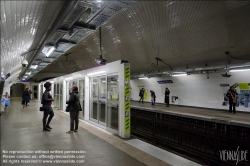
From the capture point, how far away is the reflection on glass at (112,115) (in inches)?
238

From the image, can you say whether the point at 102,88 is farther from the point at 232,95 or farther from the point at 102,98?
the point at 232,95

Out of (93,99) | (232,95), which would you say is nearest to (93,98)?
(93,99)

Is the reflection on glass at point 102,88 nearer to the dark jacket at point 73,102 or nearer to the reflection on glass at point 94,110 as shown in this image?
the reflection on glass at point 94,110

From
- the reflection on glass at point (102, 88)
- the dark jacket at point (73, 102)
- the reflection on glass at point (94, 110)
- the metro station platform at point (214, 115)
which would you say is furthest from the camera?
the reflection on glass at point (94, 110)

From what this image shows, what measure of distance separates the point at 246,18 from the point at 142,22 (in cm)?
312

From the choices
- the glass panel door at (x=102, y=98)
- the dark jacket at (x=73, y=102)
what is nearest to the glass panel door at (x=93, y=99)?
the glass panel door at (x=102, y=98)

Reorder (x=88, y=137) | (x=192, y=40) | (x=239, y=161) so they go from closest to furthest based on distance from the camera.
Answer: (x=239, y=161)
(x=88, y=137)
(x=192, y=40)

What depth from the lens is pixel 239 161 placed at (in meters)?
4.38

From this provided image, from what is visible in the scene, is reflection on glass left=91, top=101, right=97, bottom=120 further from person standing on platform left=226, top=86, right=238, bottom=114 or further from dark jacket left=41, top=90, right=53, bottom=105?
person standing on platform left=226, top=86, right=238, bottom=114

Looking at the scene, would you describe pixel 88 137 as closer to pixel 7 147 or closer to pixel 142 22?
pixel 7 147

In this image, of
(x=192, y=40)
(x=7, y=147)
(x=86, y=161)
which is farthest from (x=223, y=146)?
(x=7, y=147)

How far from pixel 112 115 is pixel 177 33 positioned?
3.97m

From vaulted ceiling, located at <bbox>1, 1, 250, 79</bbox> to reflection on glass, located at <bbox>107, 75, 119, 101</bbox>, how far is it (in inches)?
78.5

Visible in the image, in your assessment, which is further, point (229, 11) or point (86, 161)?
point (229, 11)
